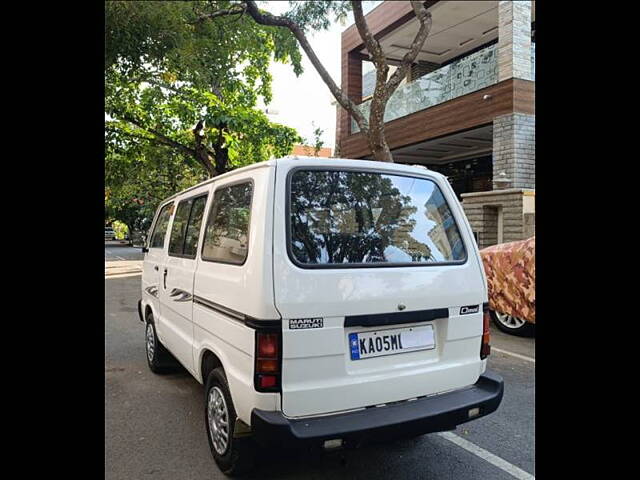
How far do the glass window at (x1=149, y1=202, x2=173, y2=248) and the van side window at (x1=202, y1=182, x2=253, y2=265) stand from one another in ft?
5.04

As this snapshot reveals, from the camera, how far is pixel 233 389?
2.76 meters

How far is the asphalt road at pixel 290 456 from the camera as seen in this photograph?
121 inches

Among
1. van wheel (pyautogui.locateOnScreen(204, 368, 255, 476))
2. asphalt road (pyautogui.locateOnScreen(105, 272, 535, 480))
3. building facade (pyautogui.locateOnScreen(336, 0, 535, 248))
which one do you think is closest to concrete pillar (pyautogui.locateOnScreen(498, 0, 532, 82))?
building facade (pyautogui.locateOnScreen(336, 0, 535, 248))

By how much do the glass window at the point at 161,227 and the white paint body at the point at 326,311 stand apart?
1779mm

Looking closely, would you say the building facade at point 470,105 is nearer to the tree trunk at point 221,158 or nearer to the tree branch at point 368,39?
the tree branch at point 368,39

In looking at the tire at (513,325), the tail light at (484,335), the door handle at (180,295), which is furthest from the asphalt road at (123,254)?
the tail light at (484,335)

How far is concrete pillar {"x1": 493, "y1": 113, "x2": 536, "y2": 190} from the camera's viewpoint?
10648 mm

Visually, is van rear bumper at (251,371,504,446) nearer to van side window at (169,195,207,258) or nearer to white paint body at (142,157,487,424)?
white paint body at (142,157,487,424)

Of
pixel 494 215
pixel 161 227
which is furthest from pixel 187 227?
pixel 494 215
